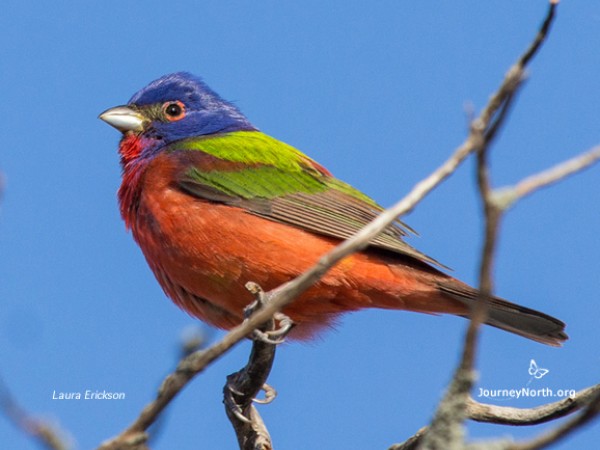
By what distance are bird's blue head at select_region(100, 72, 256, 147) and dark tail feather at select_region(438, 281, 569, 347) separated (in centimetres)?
252

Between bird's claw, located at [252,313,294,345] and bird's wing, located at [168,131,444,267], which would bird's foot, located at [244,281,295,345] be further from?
bird's wing, located at [168,131,444,267]

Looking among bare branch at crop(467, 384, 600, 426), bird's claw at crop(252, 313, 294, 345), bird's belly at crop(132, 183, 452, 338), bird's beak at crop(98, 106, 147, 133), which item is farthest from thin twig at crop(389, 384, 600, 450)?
bird's beak at crop(98, 106, 147, 133)

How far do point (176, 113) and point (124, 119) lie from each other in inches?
17.2

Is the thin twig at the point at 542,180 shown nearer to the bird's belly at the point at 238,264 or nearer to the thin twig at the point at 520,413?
the thin twig at the point at 520,413

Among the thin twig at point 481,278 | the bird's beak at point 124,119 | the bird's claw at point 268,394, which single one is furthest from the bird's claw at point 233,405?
the bird's beak at point 124,119

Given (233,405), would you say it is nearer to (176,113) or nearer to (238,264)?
(238,264)

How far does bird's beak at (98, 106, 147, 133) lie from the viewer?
278 inches

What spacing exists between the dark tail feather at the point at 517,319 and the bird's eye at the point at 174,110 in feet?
8.74

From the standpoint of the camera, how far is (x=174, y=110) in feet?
23.9

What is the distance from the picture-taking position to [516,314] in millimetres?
5934

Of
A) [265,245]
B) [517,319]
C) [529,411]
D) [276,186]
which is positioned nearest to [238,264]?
[265,245]

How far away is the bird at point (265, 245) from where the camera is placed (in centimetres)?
573

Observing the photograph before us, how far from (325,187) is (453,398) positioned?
4408mm

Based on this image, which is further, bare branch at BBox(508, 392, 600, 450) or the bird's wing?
the bird's wing
